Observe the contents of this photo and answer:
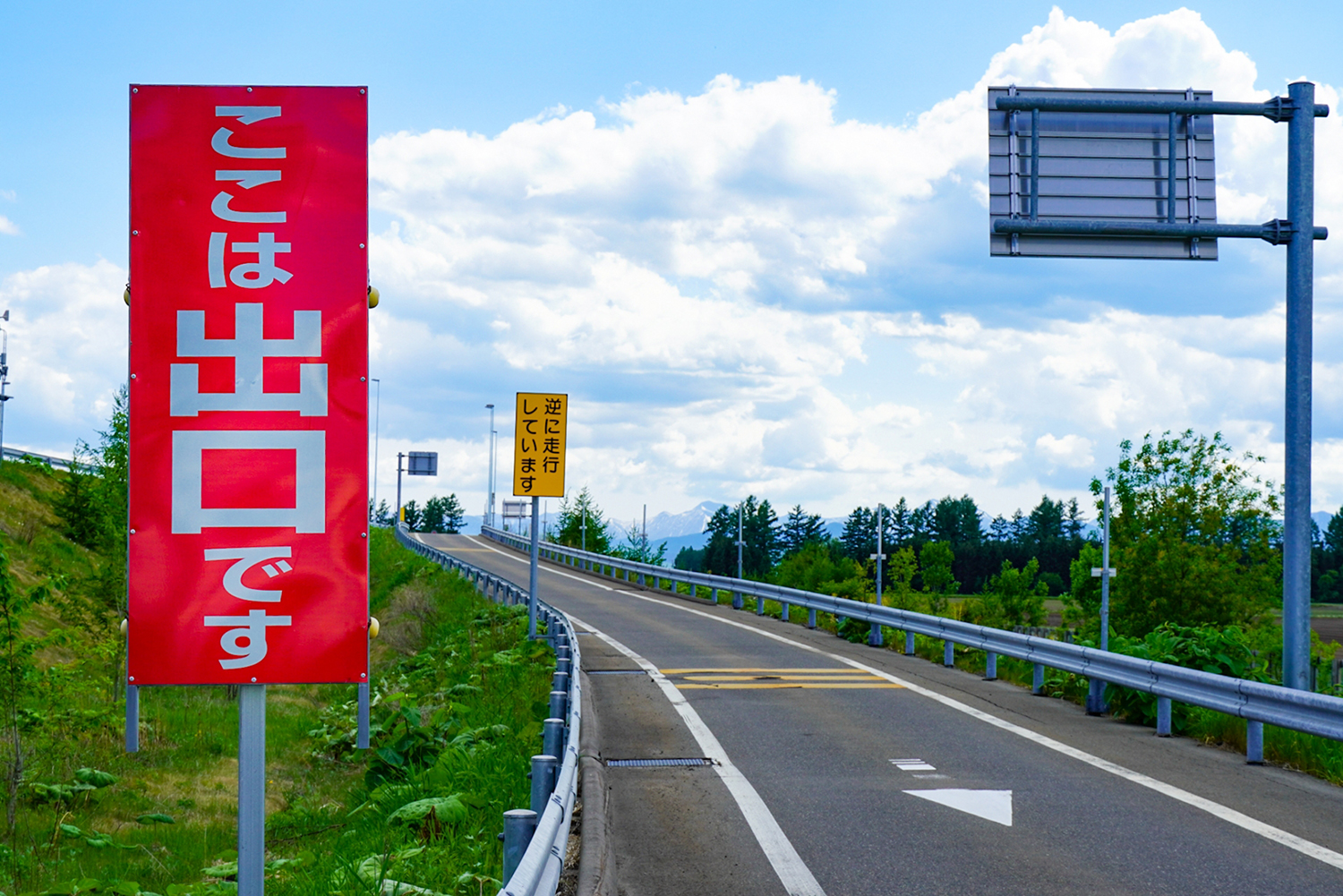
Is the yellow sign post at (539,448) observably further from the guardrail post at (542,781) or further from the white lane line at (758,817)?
the guardrail post at (542,781)

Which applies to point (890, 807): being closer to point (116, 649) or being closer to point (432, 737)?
point (432, 737)

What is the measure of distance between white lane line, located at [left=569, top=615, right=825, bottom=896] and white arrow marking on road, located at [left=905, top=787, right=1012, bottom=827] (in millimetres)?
1262

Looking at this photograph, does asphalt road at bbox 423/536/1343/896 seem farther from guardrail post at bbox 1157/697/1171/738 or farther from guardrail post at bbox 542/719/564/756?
guardrail post at bbox 542/719/564/756

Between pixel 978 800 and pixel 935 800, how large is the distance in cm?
30

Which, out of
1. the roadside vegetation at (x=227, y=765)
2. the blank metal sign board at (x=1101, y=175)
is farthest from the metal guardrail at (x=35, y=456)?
the blank metal sign board at (x=1101, y=175)

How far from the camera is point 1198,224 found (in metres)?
13.1

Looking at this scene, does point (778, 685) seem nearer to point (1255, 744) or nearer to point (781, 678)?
point (781, 678)

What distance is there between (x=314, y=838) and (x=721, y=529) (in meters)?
187

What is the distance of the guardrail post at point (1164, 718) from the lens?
1164 centimetres

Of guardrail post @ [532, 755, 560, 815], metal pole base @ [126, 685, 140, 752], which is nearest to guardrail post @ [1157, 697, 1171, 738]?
guardrail post @ [532, 755, 560, 815]

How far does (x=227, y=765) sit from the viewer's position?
18688 mm

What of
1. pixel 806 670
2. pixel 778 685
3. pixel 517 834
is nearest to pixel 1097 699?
pixel 778 685

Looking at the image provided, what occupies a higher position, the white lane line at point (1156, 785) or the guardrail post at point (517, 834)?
the guardrail post at point (517, 834)

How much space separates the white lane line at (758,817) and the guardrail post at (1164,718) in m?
4.36
